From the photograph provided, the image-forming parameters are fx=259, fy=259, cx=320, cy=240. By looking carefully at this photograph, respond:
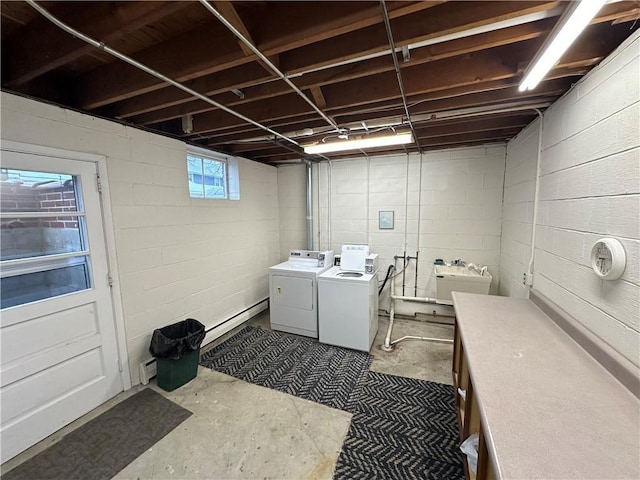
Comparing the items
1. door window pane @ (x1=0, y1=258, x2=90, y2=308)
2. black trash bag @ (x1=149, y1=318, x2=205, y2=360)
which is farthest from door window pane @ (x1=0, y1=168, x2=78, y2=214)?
black trash bag @ (x1=149, y1=318, x2=205, y2=360)

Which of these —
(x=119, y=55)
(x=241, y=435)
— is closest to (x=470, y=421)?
(x=241, y=435)

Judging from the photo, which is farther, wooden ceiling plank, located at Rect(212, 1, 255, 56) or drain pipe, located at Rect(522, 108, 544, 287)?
drain pipe, located at Rect(522, 108, 544, 287)

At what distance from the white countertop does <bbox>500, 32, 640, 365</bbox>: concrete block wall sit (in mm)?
219

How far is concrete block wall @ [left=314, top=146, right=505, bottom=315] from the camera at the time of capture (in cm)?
339

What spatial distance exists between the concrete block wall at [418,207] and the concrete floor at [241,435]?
1570 millimetres

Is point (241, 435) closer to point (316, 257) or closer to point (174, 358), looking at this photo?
point (174, 358)

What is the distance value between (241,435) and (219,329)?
165 centimetres

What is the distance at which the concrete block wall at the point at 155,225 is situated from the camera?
1.93 meters

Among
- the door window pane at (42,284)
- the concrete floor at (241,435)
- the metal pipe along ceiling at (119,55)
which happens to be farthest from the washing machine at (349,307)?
the door window pane at (42,284)

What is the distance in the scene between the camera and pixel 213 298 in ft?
10.8

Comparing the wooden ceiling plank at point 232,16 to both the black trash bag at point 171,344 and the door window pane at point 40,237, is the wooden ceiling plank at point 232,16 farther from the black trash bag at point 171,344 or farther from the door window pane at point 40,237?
the black trash bag at point 171,344

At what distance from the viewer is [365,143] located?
8.87 feet

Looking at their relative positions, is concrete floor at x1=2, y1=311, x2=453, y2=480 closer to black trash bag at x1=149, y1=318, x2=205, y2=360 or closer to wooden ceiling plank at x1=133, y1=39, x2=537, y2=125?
black trash bag at x1=149, y1=318, x2=205, y2=360

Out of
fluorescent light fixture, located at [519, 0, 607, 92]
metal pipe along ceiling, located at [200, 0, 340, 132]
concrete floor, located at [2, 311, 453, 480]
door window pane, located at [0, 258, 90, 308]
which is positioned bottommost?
concrete floor, located at [2, 311, 453, 480]
